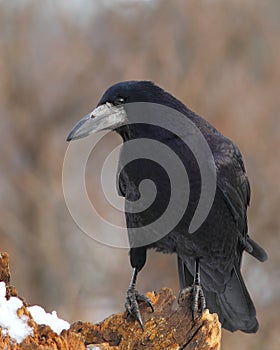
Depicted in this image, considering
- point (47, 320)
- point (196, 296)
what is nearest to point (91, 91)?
point (196, 296)

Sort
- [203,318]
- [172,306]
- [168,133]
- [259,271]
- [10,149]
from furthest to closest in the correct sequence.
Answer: [10,149], [259,271], [168,133], [172,306], [203,318]

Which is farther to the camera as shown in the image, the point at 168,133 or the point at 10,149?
the point at 10,149

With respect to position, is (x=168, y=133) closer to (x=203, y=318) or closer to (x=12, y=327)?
(x=203, y=318)

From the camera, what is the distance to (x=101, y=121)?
147 inches

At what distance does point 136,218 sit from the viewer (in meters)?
3.93

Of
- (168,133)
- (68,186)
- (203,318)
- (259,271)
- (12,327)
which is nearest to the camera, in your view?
(12,327)

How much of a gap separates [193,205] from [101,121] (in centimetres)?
64

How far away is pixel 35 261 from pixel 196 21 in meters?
3.46

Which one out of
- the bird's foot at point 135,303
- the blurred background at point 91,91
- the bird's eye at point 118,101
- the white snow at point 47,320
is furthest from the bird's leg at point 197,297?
the blurred background at point 91,91

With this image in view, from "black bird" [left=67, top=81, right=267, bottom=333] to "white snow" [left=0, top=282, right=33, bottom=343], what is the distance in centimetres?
71

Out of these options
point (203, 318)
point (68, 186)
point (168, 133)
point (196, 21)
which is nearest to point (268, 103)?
point (196, 21)

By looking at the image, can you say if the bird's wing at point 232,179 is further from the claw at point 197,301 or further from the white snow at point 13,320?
the white snow at point 13,320

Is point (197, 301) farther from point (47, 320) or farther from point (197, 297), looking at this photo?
point (47, 320)

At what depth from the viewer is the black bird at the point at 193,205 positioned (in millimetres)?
3756
